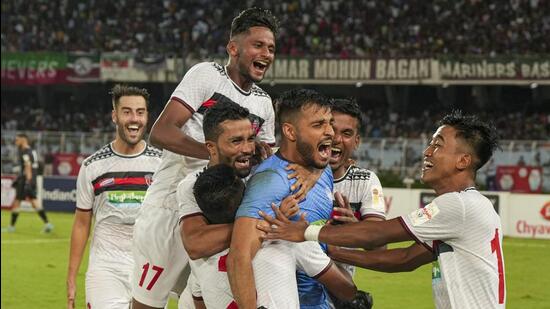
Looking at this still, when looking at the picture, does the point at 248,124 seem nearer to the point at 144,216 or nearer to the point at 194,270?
the point at 194,270

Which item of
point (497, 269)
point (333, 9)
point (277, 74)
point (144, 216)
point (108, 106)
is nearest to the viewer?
point (497, 269)

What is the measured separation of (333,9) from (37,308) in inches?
1203

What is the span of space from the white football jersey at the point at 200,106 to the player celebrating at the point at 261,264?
1.14 m

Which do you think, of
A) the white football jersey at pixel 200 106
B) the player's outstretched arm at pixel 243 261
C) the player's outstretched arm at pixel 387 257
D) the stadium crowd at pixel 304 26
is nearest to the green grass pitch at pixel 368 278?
the white football jersey at pixel 200 106

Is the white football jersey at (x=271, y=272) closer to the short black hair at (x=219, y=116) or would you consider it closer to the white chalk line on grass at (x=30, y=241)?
the short black hair at (x=219, y=116)

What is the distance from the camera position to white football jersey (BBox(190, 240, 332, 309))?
199 inches

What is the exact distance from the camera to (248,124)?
18.5ft

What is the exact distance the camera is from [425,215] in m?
5.43

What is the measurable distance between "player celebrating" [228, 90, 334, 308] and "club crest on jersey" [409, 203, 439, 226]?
1.56ft

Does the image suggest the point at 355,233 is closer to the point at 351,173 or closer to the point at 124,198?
the point at 351,173

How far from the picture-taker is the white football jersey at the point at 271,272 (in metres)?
5.06

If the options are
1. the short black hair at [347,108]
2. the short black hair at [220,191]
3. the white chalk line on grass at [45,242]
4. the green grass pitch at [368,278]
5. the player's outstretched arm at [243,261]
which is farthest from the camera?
the white chalk line on grass at [45,242]

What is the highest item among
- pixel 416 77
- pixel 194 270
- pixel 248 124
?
pixel 416 77

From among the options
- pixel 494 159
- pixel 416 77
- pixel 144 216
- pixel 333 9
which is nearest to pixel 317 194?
pixel 144 216
